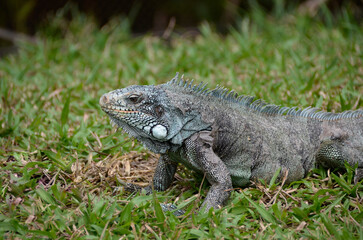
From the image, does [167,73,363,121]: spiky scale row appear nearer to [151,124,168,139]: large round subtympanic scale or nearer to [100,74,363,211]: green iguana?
[100,74,363,211]: green iguana

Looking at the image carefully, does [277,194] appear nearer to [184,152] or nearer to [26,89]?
[184,152]

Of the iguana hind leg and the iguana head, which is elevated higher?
the iguana head

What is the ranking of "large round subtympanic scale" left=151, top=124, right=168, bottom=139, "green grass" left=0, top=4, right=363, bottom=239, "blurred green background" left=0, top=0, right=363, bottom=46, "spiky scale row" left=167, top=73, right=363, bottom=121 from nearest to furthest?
"green grass" left=0, top=4, right=363, bottom=239, "large round subtympanic scale" left=151, top=124, right=168, bottom=139, "spiky scale row" left=167, top=73, right=363, bottom=121, "blurred green background" left=0, top=0, right=363, bottom=46

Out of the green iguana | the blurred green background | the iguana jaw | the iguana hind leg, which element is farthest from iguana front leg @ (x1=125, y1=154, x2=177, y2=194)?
the blurred green background

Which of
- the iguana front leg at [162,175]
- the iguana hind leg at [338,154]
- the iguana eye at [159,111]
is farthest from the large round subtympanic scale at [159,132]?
the iguana hind leg at [338,154]

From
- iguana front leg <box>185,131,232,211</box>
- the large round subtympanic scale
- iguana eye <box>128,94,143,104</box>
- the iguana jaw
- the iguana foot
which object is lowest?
the iguana foot

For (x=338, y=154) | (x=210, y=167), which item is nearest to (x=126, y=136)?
(x=210, y=167)

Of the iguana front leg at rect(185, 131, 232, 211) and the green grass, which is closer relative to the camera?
the green grass

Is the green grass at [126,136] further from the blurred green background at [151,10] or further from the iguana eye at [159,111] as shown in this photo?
the blurred green background at [151,10]
